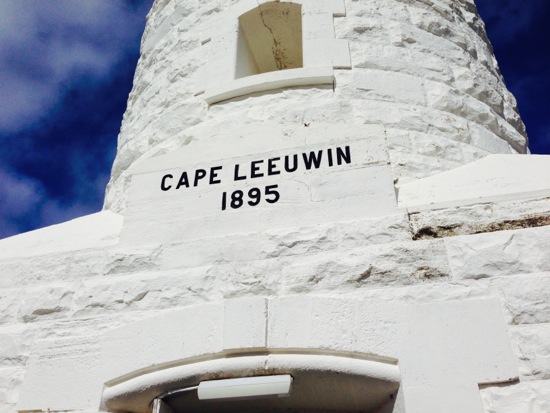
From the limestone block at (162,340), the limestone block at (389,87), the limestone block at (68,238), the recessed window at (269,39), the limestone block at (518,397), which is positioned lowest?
the limestone block at (518,397)

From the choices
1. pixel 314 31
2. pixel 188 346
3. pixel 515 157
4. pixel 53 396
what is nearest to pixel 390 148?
pixel 515 157

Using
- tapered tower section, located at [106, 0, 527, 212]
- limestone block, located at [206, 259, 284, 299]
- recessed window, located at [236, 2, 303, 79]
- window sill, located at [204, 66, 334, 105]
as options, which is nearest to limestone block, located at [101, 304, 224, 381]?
limestone block, located at [206, 259, 284, 299]

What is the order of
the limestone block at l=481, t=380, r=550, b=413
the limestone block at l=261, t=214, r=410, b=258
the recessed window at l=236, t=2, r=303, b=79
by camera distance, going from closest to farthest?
the limestone block at l=481, t=380, r=550, b=413 < the limestone block at l=261, t=214, r=410, b=258 < the recessed window at l=236, t=2, r=303, b=79

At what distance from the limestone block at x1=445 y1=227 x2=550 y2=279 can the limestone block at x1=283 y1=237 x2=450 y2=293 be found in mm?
79

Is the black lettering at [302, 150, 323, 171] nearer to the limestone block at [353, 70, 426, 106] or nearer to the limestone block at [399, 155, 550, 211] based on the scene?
the limestone block at [399, 155, 550, 211]

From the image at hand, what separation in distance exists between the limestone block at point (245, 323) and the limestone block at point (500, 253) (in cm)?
99

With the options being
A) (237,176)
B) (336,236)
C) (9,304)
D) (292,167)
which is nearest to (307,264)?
(336,236)

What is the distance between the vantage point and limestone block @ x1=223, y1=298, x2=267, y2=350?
2807 millimetres

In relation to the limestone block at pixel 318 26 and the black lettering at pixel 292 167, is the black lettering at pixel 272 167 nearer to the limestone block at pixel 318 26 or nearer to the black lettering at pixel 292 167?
the black lettering at pixel 292 167

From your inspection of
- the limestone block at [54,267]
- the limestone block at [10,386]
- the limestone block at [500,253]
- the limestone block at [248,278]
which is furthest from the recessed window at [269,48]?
the limestone block at [10,386]

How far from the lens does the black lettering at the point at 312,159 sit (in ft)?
11.9

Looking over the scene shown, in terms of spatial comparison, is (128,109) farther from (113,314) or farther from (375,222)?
(375,222)

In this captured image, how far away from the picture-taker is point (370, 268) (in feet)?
9.94

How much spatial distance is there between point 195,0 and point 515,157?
140 inches
